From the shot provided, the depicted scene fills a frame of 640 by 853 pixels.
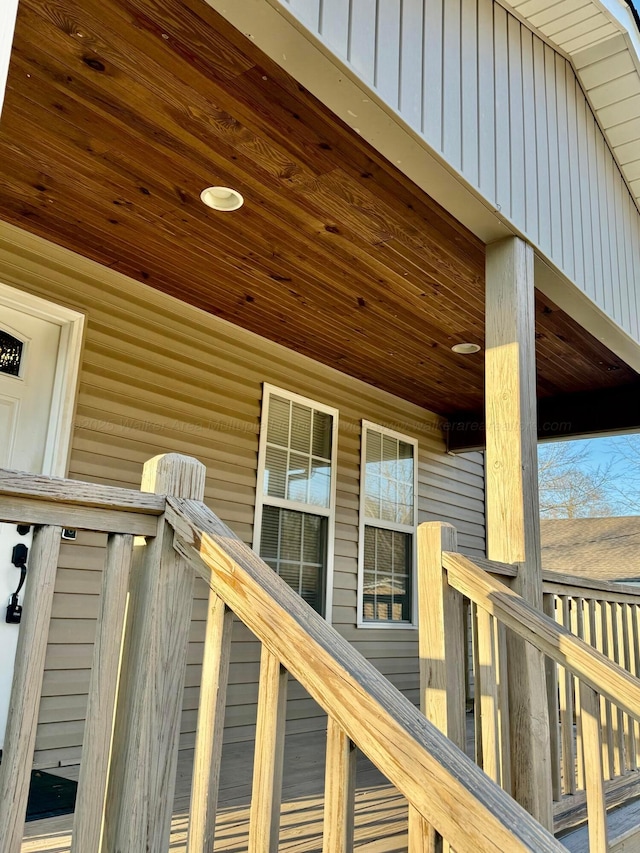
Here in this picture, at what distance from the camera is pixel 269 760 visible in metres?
1.11

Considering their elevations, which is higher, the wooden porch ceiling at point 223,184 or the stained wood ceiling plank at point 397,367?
the stained wood ceiling plank at point 397,367

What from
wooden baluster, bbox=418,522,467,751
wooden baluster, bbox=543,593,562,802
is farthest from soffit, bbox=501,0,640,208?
wooden baluster, bbox=543,593,562,802

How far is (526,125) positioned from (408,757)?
119 inches

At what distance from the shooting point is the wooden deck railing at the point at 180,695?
3.18 ft

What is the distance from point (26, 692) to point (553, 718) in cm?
222

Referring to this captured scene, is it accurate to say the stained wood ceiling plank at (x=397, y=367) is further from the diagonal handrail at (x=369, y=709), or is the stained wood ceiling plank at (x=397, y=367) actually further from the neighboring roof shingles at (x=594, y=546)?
the neighboring roof shingles at (x=594, y=546)

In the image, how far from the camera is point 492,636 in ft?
7.39

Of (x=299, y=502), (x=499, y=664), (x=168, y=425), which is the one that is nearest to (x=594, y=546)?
(x=299, y=502)

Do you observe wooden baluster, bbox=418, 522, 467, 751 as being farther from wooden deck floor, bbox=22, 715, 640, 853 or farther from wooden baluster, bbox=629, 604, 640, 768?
wooden baluster, bbox=629, 604, 640, 768

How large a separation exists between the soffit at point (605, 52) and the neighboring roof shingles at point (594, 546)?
10385 millimetres

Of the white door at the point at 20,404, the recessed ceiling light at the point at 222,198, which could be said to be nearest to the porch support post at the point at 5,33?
the recessed ceiling light at the point at 222,198

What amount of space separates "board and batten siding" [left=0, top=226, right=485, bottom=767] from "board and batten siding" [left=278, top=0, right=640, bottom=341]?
1.99 m

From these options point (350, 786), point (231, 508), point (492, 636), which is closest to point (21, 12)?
point (350, 786)

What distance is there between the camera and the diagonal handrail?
913 mm
